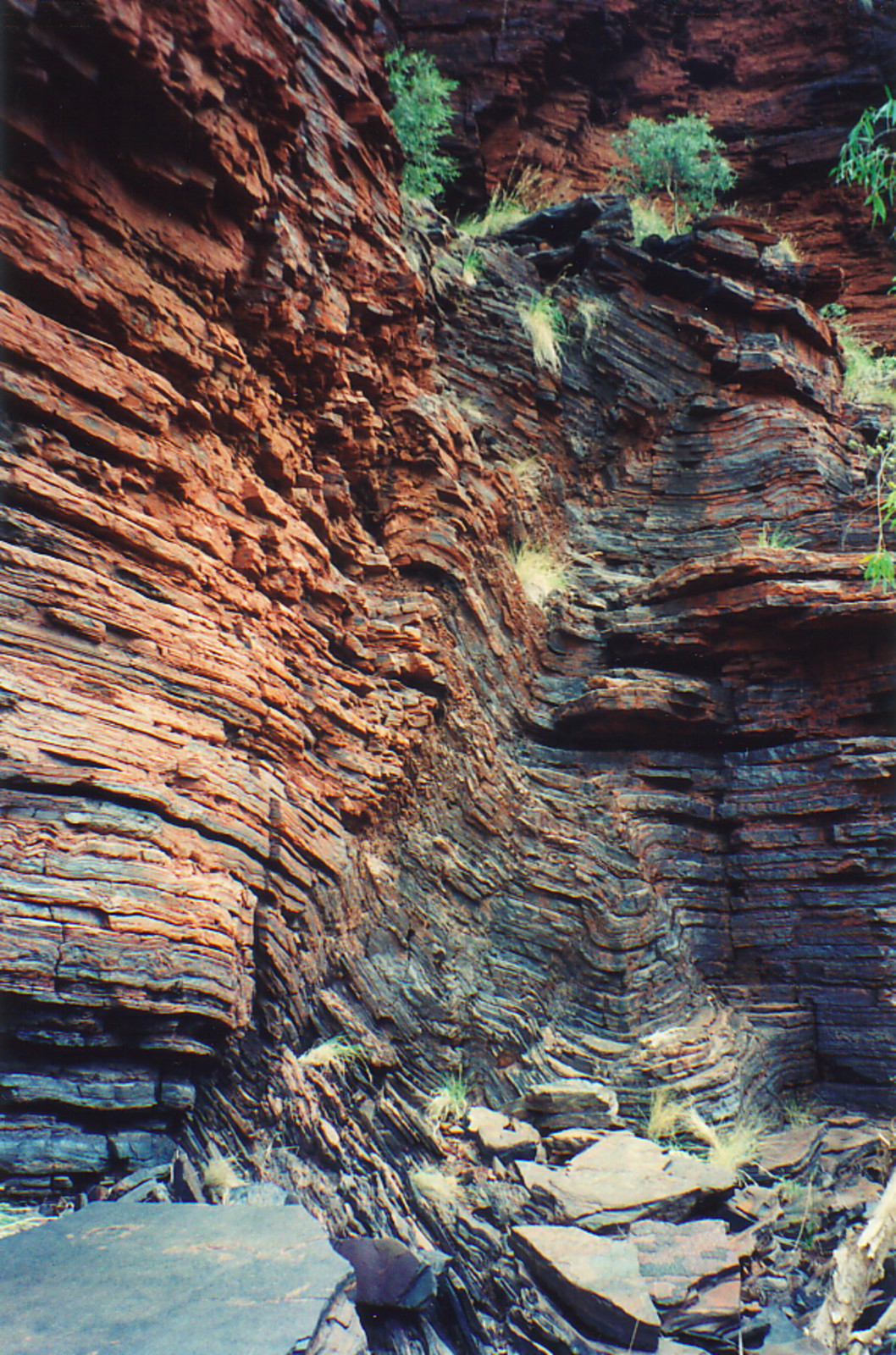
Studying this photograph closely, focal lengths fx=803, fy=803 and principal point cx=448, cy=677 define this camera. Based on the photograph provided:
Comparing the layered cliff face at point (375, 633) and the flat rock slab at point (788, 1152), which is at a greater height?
the layered cliff face at point (375, 633)

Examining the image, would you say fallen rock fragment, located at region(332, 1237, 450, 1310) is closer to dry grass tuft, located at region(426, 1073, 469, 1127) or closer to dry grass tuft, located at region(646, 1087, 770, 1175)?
dry grass tuft, located at region(426, 1073, 469, 1127)

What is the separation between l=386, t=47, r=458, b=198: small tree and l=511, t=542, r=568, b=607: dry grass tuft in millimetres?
4274

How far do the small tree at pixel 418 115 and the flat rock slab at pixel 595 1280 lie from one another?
377 inches

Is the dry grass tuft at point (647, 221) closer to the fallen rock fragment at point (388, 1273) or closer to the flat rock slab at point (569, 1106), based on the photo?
the flat rock slab at point (569, 1106)

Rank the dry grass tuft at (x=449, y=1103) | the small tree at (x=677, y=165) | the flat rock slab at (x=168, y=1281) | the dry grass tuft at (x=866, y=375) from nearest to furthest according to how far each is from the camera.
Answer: the flat rock slab at (x=168, y=1281), the dry grass tuft at (x=449, y=1103), the dry grass tuft at (x=866, y=375), the small tree at (x=677, y=165)

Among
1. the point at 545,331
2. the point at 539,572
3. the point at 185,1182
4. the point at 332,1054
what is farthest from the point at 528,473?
the point at 185,1182

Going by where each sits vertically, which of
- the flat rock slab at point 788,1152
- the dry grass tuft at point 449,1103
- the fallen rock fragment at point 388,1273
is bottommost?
the flat rock slab at point 788,1152

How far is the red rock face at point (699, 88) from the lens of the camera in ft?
43.3

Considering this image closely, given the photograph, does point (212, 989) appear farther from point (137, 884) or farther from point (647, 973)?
point (647, 973)

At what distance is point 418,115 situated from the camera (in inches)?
383

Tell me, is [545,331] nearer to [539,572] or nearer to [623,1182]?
[539,572]

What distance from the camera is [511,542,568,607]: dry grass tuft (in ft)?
26.5

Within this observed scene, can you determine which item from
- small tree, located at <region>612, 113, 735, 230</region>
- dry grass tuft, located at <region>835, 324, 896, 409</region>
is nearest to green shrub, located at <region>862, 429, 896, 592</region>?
dry grass tuft, located at <region>835, 324, 896, 409</region>

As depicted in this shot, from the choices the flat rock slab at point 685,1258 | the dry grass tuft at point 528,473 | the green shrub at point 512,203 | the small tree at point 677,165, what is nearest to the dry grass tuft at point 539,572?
the dry grass tuft at point 528,473
